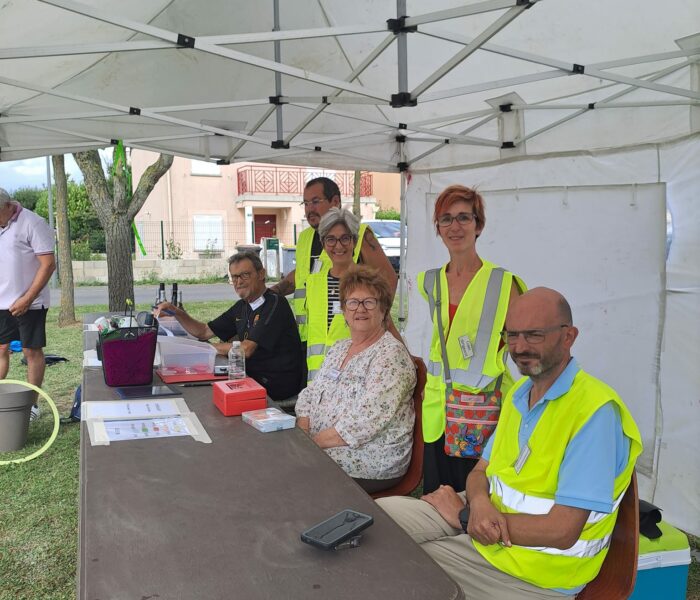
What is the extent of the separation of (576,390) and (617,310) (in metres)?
2.12

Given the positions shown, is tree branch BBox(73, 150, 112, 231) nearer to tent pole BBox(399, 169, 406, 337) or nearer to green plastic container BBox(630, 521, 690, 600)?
tent pole BBox(399, 169, 406, 337)

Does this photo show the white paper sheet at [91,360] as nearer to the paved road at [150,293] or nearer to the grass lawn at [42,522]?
the grass lawn at [42,522]

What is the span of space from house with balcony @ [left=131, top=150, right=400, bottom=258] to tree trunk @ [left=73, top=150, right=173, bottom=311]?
13.2 meters

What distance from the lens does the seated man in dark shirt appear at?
3246 millimetres

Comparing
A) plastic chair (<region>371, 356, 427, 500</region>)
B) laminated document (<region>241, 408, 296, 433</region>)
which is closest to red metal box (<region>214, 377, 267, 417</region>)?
laminated document (<region>241, 408, 296, 433</region>)

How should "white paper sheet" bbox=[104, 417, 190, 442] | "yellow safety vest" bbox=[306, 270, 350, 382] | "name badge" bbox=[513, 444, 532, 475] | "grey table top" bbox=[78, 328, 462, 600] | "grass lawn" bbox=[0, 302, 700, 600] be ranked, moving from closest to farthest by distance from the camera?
"grey table top" bbox=[78, 328, 462, 600] → "name badge" bbox=[513, 444, 532, 475] → "white paper sheet" bbox=[104, 417, 190, 442] → "grass lawn" bbox=[0, 302, 700, 600] → "yellow safety vest" bbox=[306, 270, 350, 382]

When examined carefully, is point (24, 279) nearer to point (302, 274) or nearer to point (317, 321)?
point (302, 274)

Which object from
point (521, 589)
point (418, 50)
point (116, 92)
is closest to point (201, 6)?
point (116, 92)

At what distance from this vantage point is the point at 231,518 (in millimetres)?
1377

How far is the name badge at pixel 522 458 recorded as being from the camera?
159 centimetres

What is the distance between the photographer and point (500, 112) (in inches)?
160

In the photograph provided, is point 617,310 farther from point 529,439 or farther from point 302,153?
point 302,153

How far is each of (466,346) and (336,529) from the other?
119cm

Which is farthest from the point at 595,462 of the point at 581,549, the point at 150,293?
the point at 150,293
